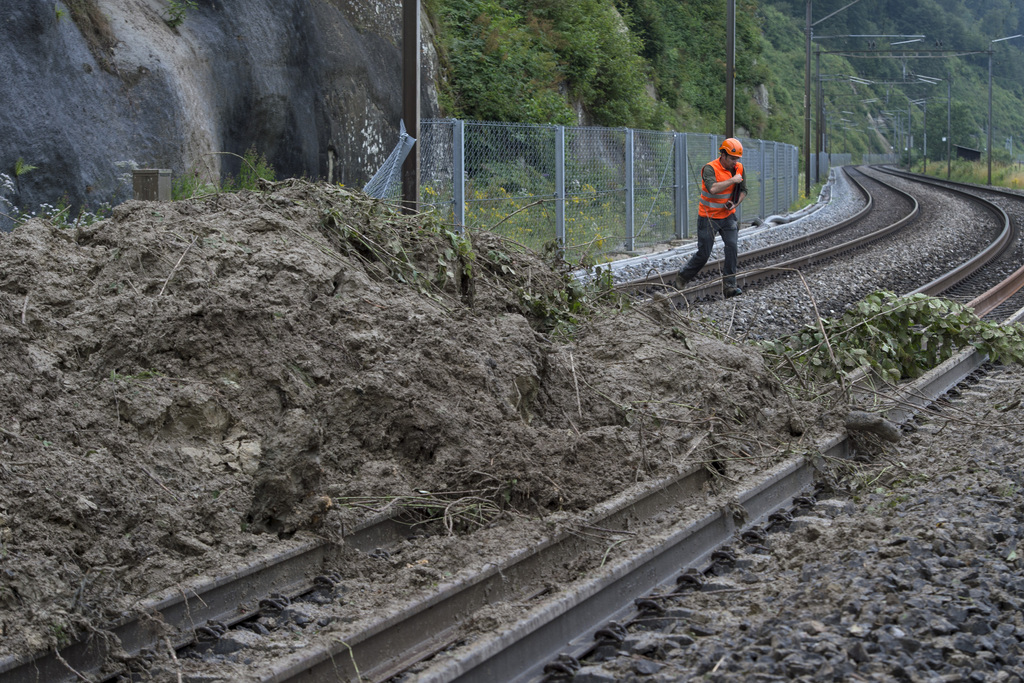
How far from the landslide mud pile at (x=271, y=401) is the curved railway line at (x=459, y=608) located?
12 centimetres

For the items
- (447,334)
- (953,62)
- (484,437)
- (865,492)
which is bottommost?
(865,492)

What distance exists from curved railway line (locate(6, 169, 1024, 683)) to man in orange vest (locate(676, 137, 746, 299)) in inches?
301

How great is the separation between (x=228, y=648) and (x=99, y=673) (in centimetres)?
44

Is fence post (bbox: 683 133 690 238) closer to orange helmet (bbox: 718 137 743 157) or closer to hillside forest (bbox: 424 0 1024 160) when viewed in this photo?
hillside forest (bbox: 424 0 1024 160)

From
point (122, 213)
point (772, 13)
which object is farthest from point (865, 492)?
point (772, 13)

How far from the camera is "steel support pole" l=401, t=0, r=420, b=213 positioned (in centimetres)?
1093

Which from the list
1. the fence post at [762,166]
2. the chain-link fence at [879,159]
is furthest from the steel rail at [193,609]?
the chain-link fence at [879,159]

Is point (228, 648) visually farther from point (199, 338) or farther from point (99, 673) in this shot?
point (199, 338)

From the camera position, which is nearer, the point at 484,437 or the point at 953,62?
the point at 484,437

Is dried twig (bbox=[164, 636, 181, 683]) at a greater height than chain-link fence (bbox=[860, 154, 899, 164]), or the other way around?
chain-link fence (bbox=[860, 154, 899, 164])

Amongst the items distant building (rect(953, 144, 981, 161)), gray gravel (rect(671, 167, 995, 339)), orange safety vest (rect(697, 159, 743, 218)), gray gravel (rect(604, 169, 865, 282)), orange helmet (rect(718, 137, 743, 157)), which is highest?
distant building (rect(953, 144, 981, 161))

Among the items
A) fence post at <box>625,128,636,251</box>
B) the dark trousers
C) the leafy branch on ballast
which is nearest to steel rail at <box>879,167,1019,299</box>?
the leafy branch on ballast

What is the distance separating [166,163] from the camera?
13.1 m

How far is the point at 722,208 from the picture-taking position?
12.7 meters
